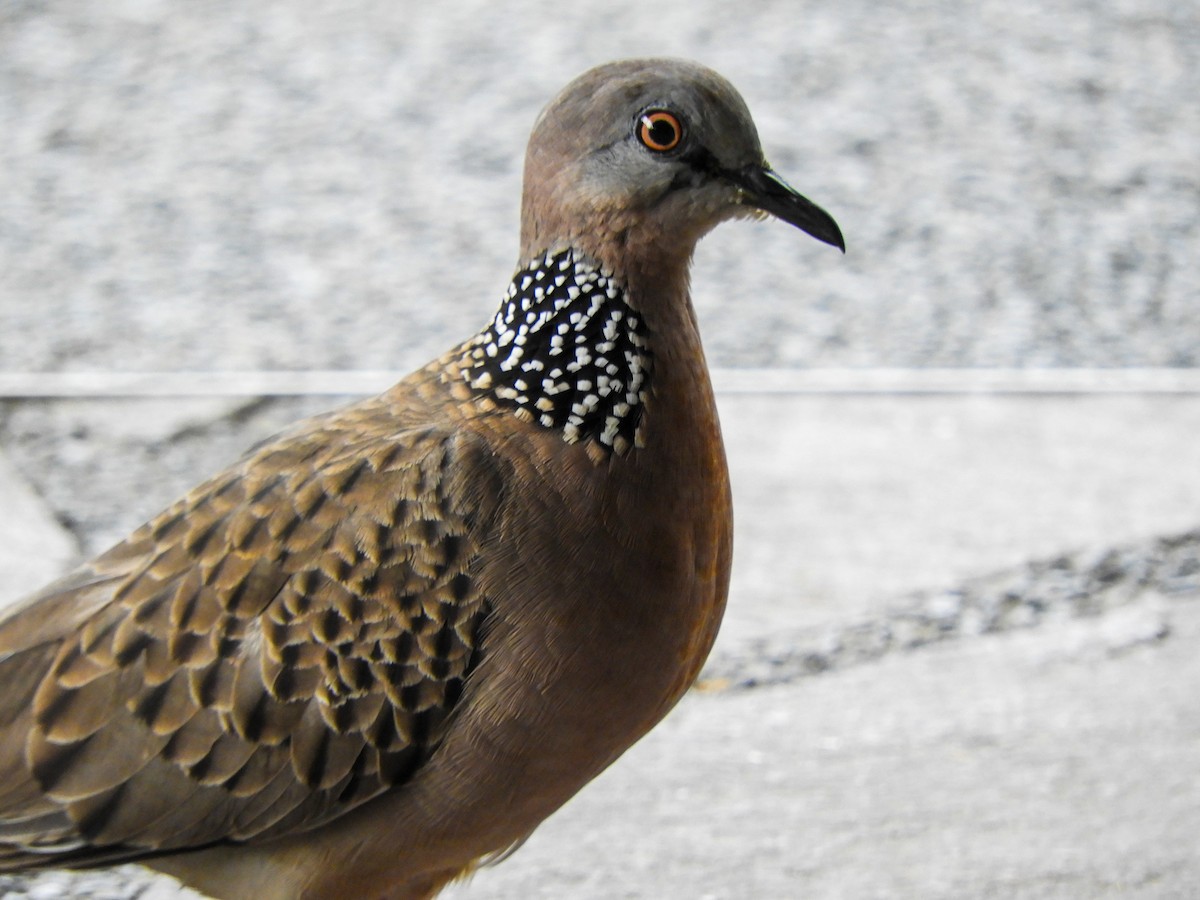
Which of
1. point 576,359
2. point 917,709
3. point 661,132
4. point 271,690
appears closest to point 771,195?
point 661,132

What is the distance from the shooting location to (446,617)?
8.69 feet

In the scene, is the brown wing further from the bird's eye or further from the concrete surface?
the concrete surface

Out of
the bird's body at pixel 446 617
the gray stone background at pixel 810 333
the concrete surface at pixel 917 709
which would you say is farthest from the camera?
the gray stone background at pixel 810 333

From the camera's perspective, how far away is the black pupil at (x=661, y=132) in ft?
8.71

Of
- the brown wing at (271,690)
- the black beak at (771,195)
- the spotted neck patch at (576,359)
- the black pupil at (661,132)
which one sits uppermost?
the black pupil at (661,132)

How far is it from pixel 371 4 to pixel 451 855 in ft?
20.8

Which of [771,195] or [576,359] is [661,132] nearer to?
[771,195]

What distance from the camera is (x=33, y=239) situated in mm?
6227

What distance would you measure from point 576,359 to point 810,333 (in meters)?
3.06

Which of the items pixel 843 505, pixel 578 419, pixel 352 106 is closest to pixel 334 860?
pixel 578 419

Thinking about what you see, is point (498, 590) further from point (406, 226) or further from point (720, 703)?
Answer: point (406, 226)

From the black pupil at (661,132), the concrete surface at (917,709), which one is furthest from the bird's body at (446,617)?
the concrete surface at (917,709)

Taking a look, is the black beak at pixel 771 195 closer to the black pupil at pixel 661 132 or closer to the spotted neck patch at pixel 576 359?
the black pupil at pixel 661 132

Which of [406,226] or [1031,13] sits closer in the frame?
[406,226]
